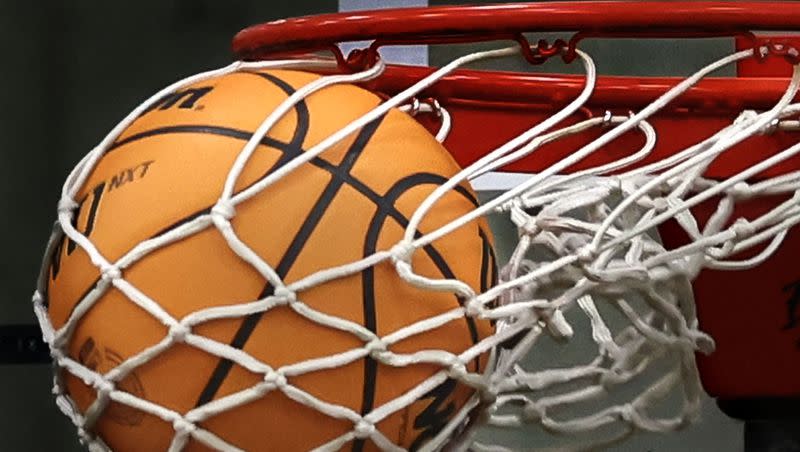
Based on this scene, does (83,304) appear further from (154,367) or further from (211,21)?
(211,21)

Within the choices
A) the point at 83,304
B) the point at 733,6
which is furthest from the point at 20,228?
the point at 733,6

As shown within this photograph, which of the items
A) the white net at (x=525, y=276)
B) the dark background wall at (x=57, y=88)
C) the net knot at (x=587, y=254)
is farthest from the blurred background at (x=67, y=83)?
the net knot at (x=587, y=254)

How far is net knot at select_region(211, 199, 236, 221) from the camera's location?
0.72m

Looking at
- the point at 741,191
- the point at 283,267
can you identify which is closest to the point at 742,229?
the point at 741,191

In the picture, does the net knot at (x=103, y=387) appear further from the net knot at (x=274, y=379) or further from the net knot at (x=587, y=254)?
the net knot at (x=587, y=254)

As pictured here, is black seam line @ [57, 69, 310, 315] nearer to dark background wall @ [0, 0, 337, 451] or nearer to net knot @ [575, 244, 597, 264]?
net knot @ [575, 244, 597, 264]

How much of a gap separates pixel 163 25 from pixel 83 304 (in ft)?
3.92

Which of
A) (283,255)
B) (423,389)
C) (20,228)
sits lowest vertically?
(20,228)

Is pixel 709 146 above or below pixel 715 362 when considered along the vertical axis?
above

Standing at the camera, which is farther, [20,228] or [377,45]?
[20,228]

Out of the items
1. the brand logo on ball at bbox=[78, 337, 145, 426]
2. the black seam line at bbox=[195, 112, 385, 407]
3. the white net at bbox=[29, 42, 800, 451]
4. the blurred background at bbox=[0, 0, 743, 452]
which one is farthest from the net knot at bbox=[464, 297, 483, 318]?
the blurred background at bbox=[0, 0, 743, 452]

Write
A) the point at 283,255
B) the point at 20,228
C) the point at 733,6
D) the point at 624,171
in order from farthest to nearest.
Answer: the point at 20,228 → the point at 624,171 → the point at 733,6 → the point at 283,255

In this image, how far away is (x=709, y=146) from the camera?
924mm

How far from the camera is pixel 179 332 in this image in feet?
2.35
